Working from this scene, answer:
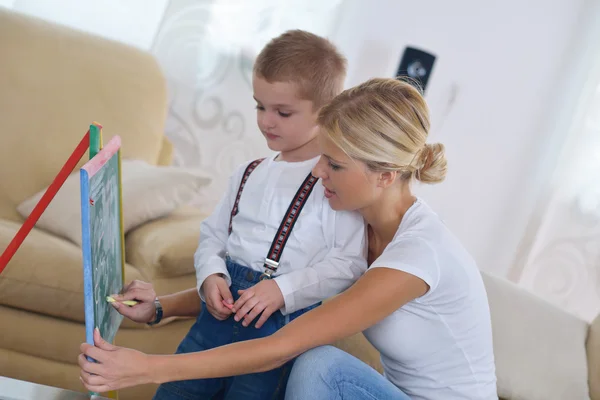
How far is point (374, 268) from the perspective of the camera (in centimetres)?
120

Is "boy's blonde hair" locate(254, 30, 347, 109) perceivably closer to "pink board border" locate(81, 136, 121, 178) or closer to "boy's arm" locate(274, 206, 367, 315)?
"boy's arm" locate(274, 206, 367, 315)

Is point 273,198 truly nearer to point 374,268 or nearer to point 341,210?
point 341,210

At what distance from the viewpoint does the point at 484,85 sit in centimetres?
313

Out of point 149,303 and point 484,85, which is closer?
point 149,303

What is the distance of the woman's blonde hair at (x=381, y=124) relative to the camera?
1.24 meters

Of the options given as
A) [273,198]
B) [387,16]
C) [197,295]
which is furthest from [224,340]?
[387,16]

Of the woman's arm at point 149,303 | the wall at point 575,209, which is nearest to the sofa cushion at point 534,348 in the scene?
the woman's arm at point 149,303

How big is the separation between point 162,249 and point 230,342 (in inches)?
20.2

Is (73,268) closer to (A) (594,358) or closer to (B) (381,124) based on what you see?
(B) (381,124)

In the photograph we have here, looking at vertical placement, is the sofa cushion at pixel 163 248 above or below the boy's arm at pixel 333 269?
below

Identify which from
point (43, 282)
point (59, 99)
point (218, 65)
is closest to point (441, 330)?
point (43, 282)

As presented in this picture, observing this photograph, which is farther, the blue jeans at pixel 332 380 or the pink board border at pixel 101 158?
the blue jeans at pixel 332 380

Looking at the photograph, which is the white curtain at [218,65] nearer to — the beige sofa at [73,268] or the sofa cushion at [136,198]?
the beige sofa at [73,268]

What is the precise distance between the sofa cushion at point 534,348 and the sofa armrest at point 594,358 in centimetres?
2
